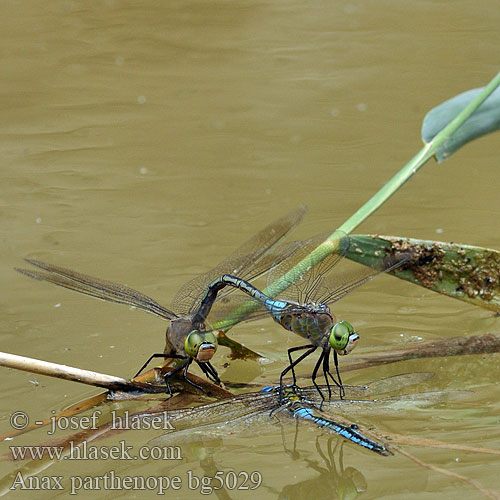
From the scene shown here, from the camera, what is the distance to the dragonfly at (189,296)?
2162 mm

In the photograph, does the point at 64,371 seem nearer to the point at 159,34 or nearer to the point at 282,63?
the point at 282,63

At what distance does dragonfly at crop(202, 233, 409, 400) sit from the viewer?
2.19m

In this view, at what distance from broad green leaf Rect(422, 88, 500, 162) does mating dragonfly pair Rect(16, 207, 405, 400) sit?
0.67 metres

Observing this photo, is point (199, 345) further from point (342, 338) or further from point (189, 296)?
point (342, 338)

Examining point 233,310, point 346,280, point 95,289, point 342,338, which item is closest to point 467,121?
point 346,280

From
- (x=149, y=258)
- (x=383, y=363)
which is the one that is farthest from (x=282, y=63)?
(x=383, y=363)

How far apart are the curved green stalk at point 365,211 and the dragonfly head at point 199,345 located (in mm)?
60

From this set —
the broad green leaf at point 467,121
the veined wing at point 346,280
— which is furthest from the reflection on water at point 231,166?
the broad green leaf at point 467,121

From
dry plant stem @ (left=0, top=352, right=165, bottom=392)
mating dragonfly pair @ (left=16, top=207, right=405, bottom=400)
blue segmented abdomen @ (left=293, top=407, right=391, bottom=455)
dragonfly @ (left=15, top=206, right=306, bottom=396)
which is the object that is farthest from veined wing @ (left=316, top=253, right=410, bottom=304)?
dry plant stem @ (left=0, top=352, right=165, bottom=392)

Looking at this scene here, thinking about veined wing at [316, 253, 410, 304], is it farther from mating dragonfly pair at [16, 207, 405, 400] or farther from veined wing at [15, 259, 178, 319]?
veined wing at [15, 259, 178, 319]

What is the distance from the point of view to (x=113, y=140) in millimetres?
4500

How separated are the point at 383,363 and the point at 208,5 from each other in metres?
4.95

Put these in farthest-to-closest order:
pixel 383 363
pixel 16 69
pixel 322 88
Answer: pixel 16 69 → pixel 322 88 → pixel 383 363

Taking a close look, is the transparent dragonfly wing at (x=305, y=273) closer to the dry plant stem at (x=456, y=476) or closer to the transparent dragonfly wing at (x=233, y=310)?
the transparent dragonfly wing at (x=233, y=310)
